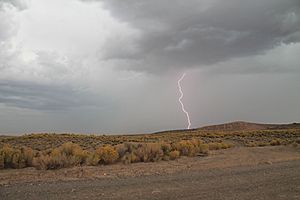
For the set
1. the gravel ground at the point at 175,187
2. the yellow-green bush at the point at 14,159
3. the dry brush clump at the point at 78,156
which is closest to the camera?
the gravel ground at the point at 175,187

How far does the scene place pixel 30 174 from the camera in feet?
65.2

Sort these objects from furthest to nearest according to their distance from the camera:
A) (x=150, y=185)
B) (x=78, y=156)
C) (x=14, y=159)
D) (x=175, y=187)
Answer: (x=78, y=156)
(x=14, y=159)
(x=150, y=185)
(x=175, y=187)

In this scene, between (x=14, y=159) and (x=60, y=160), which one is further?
(x=14, y=159)

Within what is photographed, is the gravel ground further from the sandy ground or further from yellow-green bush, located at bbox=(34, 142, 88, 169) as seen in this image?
yellow-green bush, located at bbox=(34, 142, 88, 169)

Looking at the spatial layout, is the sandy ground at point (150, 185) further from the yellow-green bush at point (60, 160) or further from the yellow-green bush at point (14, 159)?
the yellow-green bush at point (14, 159)

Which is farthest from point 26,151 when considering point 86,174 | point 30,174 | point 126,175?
point 126,175

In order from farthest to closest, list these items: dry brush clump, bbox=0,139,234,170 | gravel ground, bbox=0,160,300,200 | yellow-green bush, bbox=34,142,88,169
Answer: dry brush clump, bbox=0,139,234,170, yellow-green bush, bbox=34,142,88,169, gravel ground, bbox=0,160,300,200

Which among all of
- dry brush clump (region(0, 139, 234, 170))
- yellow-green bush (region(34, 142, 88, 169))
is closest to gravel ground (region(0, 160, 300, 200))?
yellow-green bush (region(34, 142, 88, 169))

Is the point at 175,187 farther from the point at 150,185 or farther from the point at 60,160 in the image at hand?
the point at 60,160

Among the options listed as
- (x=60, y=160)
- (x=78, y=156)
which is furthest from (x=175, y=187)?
(x=78, y=156)

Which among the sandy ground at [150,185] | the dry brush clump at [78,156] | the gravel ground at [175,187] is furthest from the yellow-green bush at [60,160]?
the gravel ground at [175,187]

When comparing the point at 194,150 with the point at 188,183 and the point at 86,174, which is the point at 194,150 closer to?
the point at 86,174

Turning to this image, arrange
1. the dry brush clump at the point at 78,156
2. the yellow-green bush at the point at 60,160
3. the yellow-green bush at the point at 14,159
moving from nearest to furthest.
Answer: the yellow-green bush at the point at 60,160 < the dry brush clump at the point at 78,156 < the yellow-green bush at the point at 14,159

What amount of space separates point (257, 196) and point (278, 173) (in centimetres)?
610
